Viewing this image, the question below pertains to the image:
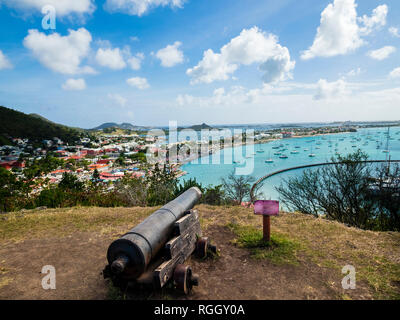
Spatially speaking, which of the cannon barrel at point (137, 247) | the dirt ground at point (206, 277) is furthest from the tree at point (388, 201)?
the cannon barrel at point (137, 247)

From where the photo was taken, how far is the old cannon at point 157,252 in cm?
256

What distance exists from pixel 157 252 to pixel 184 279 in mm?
467

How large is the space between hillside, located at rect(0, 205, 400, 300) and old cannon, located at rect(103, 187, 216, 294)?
27cm

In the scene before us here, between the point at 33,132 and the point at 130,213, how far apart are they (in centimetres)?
6064

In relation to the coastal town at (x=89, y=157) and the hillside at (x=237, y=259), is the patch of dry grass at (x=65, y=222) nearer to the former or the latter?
the hillside at (x=237, y=259)

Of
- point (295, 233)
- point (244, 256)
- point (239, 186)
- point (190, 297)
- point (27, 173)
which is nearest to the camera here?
point (190, 297)

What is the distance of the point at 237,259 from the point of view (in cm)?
374

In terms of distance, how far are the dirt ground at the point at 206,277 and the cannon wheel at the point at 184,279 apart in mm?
109

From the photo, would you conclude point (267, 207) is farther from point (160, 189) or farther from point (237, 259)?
point (160, 189)

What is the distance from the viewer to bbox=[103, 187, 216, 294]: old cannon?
101 inches

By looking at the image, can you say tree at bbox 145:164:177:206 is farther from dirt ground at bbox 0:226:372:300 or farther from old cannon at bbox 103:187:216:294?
old cannon at bbox 103:187:216:294
